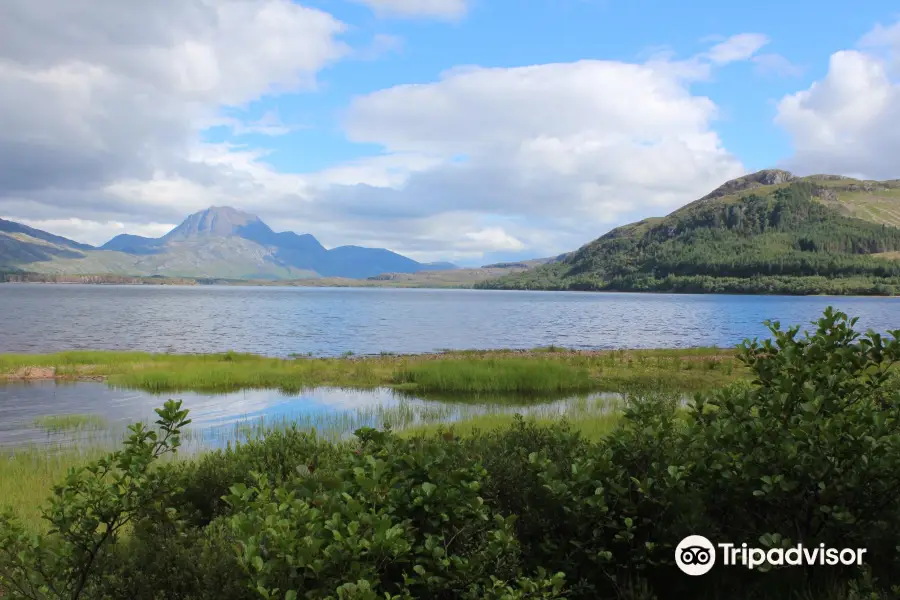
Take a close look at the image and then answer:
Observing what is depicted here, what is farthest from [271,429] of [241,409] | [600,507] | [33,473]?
[600,507]

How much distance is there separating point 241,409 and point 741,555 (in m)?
26.7

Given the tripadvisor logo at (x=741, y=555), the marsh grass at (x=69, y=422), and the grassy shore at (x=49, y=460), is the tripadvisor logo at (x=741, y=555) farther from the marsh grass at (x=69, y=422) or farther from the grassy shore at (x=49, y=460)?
the marsh grass at (x=69, y=422)

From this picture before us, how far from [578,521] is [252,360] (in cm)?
4432

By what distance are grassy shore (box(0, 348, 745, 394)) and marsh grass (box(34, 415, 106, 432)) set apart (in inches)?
348

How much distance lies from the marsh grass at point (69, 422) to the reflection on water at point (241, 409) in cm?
29

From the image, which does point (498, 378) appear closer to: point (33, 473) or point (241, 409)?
point (241, 409)

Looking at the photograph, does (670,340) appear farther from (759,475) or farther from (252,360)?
(759,475)

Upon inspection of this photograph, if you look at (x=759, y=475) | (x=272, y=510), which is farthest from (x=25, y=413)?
(x=759, y=475)

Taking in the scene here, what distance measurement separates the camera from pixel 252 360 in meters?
46.4

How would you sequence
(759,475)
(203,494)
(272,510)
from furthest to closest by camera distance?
1. (203,494)
2. (759,475)
3. (272,510)

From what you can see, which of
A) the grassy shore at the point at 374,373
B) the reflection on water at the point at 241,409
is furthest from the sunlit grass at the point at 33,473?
the grassy shore at the point at 374,373

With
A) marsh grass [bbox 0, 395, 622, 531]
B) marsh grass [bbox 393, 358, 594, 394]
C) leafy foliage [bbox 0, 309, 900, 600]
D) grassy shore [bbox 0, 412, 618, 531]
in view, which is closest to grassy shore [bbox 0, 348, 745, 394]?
marsh grass [bbox 393, 358, 594, 394]

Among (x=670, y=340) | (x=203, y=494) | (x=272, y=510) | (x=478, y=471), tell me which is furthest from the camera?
(x=670, y=340)

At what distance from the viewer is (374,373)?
41.3 m
